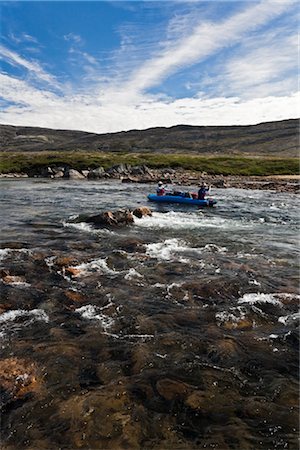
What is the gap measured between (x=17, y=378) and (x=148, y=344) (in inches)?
138

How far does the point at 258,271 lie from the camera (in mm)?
16188

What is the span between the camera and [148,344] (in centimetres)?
1030

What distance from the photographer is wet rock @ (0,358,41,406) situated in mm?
8242

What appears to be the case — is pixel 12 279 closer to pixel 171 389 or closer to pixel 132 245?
pixel 132 245

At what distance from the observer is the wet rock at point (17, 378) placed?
324 inches

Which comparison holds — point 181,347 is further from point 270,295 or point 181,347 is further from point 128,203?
point 128,203

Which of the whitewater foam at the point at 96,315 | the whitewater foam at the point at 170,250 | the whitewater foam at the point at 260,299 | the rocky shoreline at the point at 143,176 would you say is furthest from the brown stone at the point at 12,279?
the rocky shoreline at the point at 143,176

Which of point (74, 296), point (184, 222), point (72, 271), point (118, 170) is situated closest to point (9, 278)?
point (72, 271)

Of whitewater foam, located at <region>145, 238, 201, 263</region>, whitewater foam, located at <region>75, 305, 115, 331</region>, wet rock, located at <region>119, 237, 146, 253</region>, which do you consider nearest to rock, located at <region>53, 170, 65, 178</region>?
wet rock, located at <region>119, 237, 146, 253</region>

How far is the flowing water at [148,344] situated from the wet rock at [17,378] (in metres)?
0.03

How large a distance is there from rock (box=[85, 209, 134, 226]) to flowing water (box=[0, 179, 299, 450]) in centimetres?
507

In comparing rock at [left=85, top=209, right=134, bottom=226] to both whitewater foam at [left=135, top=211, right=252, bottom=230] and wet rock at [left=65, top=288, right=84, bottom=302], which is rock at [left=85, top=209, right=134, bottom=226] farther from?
wet rock at [left=65, top=288, right=84, bottom=302]

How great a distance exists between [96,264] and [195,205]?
69.6ft

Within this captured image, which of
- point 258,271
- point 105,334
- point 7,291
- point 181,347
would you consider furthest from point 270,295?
point 7,291
